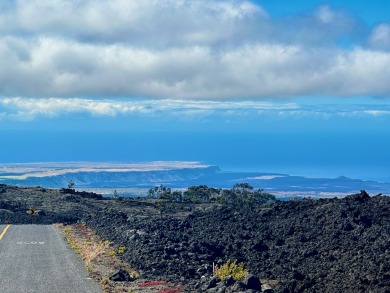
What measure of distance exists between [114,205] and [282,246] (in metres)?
34.0

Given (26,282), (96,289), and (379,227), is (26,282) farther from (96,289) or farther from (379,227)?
(379,227)

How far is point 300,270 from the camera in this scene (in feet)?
77.7

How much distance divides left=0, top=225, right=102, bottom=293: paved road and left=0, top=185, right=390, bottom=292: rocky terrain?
225 centimetres

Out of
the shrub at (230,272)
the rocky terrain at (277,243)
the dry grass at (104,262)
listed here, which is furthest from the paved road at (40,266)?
the shrub at (230,272)

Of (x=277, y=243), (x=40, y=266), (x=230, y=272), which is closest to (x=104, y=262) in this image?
(x=40, y=266)

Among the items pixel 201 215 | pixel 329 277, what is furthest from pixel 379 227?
pixel 201 215

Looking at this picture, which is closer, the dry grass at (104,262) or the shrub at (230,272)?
the dry grass at (104,262)

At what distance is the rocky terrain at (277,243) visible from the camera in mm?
21375

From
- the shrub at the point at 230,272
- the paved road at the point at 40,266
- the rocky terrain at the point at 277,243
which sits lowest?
the paved road at the point at 40,266

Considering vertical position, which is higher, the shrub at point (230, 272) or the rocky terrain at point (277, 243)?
the rocky terrain at point (277, 243)

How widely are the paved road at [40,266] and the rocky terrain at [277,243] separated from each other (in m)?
2.25

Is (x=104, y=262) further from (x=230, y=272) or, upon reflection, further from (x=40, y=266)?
(x=230, y=272)

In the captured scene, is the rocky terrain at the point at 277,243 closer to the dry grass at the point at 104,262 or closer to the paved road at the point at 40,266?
the dry grass at the point at 104,262

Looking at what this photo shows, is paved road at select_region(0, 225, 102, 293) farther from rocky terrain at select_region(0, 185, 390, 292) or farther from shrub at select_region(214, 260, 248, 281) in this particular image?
shrub at select_region(214, 260, 248, 281)
